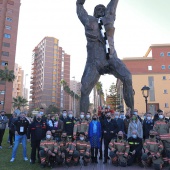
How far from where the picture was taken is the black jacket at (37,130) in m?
Answer: 7.76

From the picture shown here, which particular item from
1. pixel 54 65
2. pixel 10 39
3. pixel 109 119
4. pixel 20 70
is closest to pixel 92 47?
pixel 109 119

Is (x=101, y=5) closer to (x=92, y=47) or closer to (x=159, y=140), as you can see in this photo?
(x=92, y=47)

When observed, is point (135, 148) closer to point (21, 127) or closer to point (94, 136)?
point (94, 136)

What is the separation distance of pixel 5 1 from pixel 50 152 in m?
56.9

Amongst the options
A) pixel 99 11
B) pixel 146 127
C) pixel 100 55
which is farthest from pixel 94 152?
pixel 99 11

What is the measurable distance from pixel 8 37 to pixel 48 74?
35721 mm

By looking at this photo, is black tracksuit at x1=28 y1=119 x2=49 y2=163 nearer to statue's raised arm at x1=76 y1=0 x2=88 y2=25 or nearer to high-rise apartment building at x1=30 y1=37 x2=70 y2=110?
statue's raised arm at x1=76 y1=0 x2=88 y2=25

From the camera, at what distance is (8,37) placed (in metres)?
53.8

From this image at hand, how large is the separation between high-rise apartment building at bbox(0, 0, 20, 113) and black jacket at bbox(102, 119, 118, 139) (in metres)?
48.4

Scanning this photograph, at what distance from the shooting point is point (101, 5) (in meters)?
9.40

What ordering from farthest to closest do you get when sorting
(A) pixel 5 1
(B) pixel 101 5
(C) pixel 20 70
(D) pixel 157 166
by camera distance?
1. (C) pixel 20 70
2. (A) pixel 5 1
3. (B) pixel 101 5
4. (D) pixel 157 166

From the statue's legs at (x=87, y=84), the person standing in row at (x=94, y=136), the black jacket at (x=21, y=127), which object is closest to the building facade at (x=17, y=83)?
the black jacket at (x=21, y=127)

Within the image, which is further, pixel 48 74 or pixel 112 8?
pixel 48 74

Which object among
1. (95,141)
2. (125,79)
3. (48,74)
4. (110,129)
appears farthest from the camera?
(48,74)
